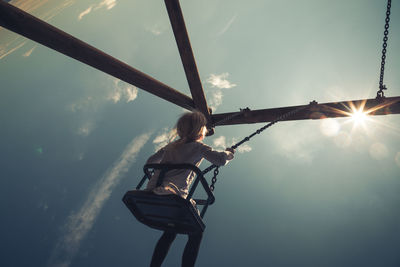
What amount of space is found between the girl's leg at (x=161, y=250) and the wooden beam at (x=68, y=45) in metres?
1.84

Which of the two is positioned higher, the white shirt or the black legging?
the white shirt

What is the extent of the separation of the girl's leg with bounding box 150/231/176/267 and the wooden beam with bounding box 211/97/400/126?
2.10 meters

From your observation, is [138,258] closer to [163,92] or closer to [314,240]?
[314,240]

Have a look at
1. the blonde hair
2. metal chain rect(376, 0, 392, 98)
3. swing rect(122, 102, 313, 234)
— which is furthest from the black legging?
metal chain rect(376, 0, 392, 98)

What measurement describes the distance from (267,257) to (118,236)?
16055mm

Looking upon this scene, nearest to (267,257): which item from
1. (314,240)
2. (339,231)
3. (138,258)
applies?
(314,240)

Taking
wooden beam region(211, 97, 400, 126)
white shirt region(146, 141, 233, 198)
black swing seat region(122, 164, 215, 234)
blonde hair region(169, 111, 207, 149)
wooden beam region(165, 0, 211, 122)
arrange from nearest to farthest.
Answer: black swing seat region(122, 164, 215, 234) < white shirt region(146, 141, 233, 198) < blonde hair region(169, 111, 207, 149) < wooden beam region(165, 0, 211, 122) < wooden beam region(211, 97, 400, 126)

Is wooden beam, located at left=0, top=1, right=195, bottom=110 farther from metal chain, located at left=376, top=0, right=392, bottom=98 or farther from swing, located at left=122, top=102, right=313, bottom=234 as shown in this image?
metal chain, located at left=376, top=0, right=392, bottom=98

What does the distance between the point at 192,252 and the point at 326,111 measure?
9.02ft

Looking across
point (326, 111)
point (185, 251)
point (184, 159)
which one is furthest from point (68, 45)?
point (326, 111)

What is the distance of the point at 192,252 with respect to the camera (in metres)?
1.71

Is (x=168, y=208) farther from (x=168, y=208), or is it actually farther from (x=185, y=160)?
(x=185, y=160)

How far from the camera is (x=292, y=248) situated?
21062 mm

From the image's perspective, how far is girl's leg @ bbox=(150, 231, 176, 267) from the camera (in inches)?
67.2
